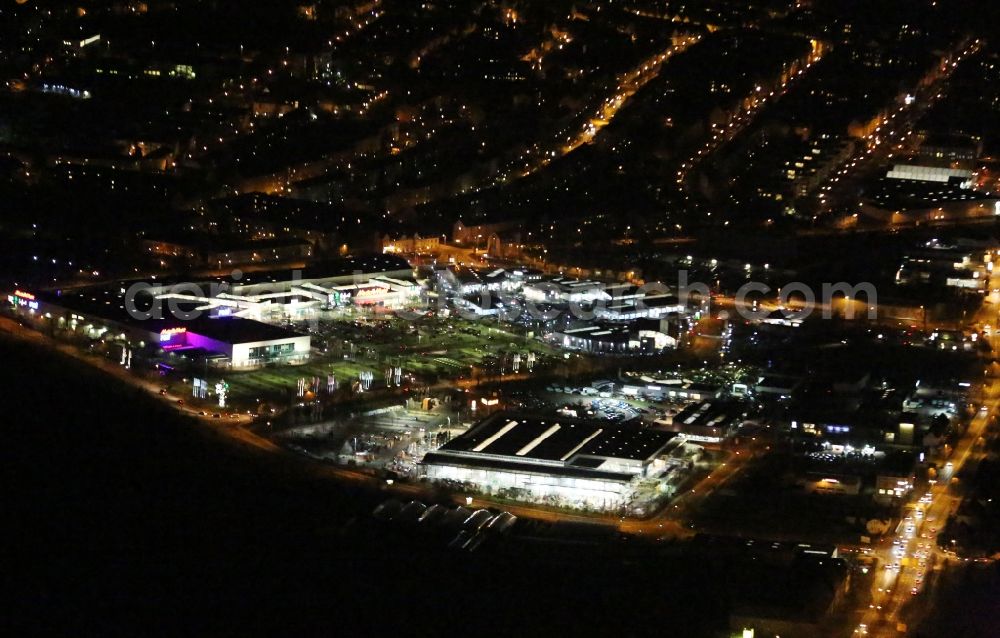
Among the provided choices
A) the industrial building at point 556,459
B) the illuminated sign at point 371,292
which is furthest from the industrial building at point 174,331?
the industrial building at point 556,459

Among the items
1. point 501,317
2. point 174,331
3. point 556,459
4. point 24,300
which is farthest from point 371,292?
point 556,459

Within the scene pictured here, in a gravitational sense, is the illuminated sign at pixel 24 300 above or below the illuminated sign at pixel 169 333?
above

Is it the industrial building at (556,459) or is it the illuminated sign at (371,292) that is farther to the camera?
the illuminated sign at (371,292)

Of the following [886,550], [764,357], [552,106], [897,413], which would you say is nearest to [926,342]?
[764,357]

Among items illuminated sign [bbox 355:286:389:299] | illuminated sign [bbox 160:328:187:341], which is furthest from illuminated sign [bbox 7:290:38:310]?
illuminated sign [bbox 355:286:389:299]

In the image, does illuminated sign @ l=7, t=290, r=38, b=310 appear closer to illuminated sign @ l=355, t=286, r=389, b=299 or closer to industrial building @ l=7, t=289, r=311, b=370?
industrial building @ l=7, t=289, r=311, b=370

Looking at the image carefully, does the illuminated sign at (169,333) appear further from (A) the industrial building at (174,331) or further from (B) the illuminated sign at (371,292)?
(B) the illuminated sign at (371,292)

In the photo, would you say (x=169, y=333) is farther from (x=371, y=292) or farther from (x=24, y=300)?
(x=371, y=292)
